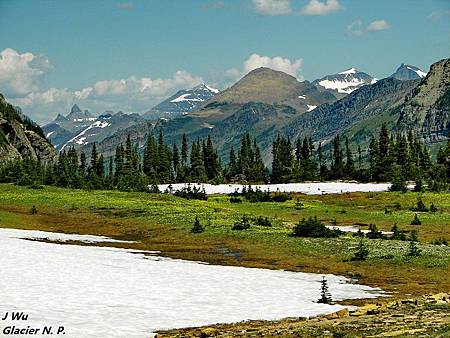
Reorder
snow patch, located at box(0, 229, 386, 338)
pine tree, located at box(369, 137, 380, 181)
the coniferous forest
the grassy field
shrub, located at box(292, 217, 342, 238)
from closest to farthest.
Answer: snow patch, located at box(0, 229, 386, 338) < the grassy field < shrub, located at box(292, 217, 342, 238) < the coniferous forest < pine tree, located at box(369, 137, 380, 181)

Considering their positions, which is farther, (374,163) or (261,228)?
(374,163)

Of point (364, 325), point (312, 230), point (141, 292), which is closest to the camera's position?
point (364, 325)

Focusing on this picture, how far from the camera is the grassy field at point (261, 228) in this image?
44312 millimetres

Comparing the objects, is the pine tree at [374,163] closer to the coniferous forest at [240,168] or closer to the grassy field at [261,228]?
the coniferous forest at [240,168]

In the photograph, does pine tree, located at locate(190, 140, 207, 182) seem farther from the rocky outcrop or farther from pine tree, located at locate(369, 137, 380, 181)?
the rocky outcrop

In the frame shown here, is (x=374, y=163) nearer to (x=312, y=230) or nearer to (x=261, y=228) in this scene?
(x=261, y=228)

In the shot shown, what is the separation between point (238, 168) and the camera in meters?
193

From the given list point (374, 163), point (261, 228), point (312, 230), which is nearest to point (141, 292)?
point (312, 230)

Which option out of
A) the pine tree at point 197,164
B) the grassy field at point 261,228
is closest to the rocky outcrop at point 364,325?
the grassy field at point 261,228

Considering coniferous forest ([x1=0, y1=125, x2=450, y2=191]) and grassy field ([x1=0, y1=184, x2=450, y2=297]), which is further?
coniferous forest ([x1=0, y1=125, x2=450, y2=191])

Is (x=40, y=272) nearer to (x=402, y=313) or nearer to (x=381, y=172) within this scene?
(x=402, y=313)

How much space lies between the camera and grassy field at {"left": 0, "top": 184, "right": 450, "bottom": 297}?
145 feet

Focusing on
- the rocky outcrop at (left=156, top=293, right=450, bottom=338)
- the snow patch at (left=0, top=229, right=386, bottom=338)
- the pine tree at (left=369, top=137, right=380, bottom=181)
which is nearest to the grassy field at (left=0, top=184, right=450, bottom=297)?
the snow patch at (left=0, top=229, right=386, bottom=338)

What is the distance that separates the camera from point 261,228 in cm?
6538
